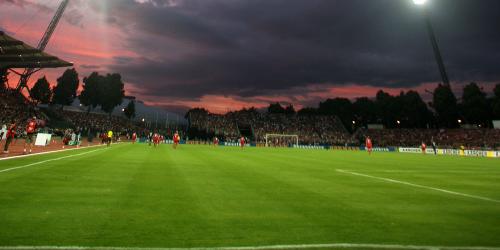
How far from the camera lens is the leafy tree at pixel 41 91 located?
10075cm

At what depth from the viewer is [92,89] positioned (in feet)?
330

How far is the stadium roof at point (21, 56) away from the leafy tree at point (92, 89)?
53856mm

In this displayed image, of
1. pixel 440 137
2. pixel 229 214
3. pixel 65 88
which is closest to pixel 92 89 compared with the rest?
pixel 65 88

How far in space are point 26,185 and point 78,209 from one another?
3.74 meters

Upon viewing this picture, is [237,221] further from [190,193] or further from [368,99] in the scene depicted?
[368,99]

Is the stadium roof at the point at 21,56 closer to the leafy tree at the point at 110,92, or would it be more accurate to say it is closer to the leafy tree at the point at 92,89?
the leafy tree at the point at 92,89

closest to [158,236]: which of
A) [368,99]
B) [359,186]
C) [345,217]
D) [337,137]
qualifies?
[345,217]

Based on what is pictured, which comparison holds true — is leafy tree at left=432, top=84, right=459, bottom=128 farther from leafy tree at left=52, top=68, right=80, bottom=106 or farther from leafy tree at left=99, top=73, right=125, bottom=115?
leafy tree at left=52, top=68, right=80, bottom=106

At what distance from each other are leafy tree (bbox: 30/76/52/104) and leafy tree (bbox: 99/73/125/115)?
1581cm

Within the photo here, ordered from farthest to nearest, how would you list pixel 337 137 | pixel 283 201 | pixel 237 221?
pixel 337 137 < pixel 283 201 < pixel 237 221

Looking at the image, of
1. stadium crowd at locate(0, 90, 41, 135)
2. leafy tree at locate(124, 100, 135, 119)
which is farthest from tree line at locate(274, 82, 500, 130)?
stadium crowd at locate(0, 90, 41, 135)

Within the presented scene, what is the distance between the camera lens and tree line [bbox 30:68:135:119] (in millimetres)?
100500

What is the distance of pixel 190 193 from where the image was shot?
9.09 metres

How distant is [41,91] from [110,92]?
19.5m
